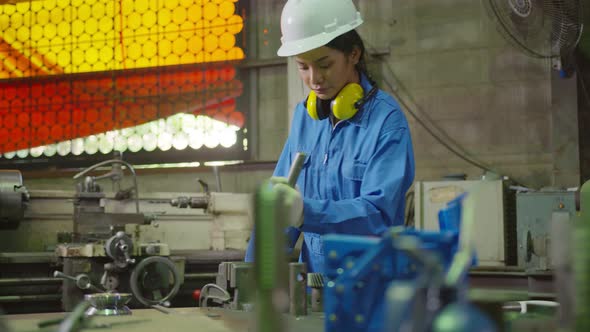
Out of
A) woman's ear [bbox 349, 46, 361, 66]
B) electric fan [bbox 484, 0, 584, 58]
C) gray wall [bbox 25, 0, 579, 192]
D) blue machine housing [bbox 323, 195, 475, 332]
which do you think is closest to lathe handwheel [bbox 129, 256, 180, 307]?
gray wall [bbox 25, 0, 579, 192]

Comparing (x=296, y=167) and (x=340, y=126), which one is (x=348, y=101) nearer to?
(x=340, y=126)

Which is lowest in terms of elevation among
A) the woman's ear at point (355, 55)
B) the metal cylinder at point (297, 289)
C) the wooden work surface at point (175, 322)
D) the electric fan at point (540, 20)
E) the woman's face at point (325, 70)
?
the wooden work surface at point (175, 322)

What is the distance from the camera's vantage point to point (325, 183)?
1.85 m

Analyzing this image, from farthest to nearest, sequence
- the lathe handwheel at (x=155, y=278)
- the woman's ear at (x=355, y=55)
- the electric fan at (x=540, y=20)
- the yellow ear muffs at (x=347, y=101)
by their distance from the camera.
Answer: the lathe handwheel at (x=155, y=278)
the electric fan at (x=540, y=20)
the woman's ear at (x=355, y=55)
the yellow ear muffs at (x=347, y=101)

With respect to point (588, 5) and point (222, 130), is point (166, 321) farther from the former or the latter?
point (222, 130)

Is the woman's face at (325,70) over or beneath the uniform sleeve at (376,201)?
over

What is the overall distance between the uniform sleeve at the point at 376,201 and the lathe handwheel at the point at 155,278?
1.71 metres

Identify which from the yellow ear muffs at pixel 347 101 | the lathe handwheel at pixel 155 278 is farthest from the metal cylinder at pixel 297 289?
the lathe handwheel at pixel 155 278

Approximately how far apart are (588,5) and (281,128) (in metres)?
2.34

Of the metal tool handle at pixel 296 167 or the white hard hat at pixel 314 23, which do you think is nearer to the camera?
the metal tool handle at pixel 296 167

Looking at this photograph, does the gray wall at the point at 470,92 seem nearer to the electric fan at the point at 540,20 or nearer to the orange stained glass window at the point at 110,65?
the orange stained glass window at the point at 110,65

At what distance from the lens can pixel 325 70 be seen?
73.2 inches

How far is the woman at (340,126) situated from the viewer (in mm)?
1711

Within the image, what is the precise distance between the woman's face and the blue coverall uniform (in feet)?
0.27
